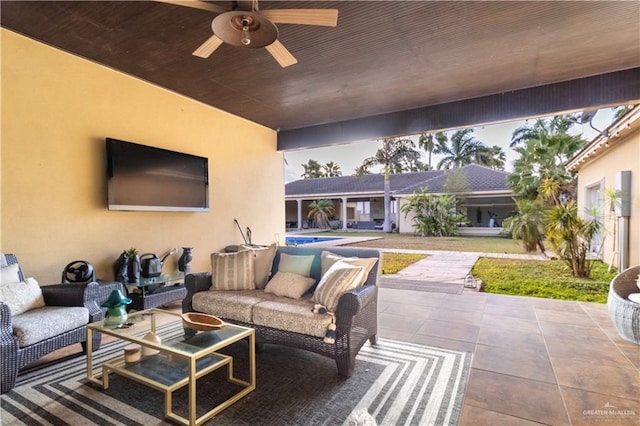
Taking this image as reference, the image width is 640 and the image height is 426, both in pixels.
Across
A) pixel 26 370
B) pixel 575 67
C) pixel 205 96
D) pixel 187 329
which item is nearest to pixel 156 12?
pixel 205 96

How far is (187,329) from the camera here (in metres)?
2.48

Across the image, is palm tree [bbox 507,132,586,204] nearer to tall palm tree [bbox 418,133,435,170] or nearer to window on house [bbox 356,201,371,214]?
tall palm tree [bbox 418,133,435,170]

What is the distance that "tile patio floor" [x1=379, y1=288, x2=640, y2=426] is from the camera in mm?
2135

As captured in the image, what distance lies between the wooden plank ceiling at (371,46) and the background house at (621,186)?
1852mm

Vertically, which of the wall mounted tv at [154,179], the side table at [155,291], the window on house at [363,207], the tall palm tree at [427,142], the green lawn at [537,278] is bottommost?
the green lawn at [537,278]

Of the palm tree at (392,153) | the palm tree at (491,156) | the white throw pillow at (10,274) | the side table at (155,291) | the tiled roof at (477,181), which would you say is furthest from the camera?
the palm tree at (491,156)

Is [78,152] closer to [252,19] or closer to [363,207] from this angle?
[252,19]

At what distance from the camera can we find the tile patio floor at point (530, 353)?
214cm

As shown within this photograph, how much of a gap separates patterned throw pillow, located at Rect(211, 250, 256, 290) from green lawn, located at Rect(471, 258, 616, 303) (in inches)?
157

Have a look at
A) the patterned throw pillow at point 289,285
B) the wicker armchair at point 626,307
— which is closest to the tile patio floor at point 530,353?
the wicker armchair at point 626,307

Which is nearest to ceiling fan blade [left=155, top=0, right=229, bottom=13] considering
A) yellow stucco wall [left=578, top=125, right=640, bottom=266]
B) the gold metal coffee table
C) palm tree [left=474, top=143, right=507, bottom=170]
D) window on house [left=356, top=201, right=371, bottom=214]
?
the gold metal coffee table

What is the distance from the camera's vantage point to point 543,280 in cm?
591

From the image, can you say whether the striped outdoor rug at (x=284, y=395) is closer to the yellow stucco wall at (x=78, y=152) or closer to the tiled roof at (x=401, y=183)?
the yellow stucco wall at (x=78, y=152)

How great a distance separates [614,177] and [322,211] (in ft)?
50.0
